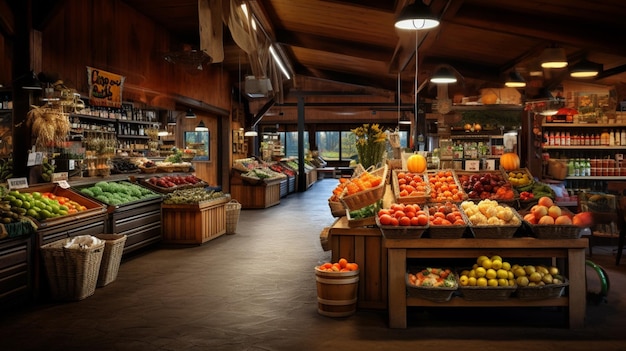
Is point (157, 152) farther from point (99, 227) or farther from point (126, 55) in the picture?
point (99, 227)

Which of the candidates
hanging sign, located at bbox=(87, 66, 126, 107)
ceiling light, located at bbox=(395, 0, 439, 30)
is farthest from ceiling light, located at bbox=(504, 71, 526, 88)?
hanging sign, located at bbox=(87, 66, 126, 107)

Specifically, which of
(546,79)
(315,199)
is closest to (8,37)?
(546,79)

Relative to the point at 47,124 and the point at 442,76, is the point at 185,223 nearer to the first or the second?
the point at 47,124

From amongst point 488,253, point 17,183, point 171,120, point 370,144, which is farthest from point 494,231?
point 171,120

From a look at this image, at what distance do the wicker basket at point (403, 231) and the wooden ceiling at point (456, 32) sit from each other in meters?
2.56

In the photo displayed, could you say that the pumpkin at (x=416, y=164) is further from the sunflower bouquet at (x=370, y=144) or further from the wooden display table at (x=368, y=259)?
the wooden display table at (x=368, y=259)

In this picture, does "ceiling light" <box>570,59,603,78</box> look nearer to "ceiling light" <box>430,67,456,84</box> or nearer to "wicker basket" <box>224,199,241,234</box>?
"ceiling light" <box>430,67,456,84</box>

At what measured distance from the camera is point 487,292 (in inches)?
171

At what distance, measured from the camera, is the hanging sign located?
812 centimetres

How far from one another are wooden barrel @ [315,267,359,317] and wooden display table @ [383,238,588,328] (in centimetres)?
39

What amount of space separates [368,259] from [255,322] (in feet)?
3.80

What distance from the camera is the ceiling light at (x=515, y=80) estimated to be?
29.7ft

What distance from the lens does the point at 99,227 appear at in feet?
21.4

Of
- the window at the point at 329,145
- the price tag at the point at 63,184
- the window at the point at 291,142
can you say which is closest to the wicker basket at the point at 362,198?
the price tag at the point at 63,184
